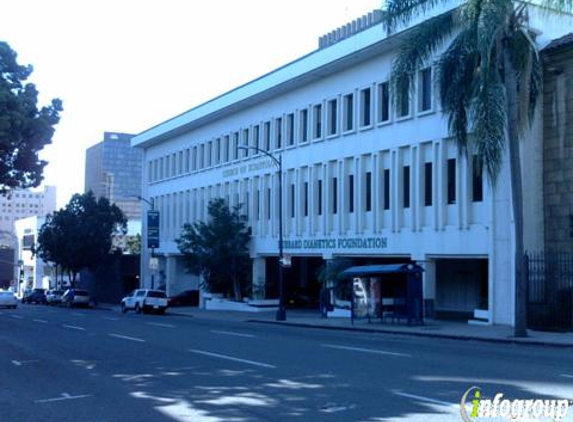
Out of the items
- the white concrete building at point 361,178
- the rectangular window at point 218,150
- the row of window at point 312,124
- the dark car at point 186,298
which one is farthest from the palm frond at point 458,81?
the dark car at point 186,298

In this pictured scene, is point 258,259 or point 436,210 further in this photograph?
point 258,259

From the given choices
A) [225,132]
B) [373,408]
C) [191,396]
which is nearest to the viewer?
[373,408]

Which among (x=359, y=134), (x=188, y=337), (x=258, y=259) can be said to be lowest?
(x=188, y=337)

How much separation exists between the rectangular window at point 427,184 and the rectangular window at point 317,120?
352 inches

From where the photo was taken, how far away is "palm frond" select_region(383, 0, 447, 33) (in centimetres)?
2569

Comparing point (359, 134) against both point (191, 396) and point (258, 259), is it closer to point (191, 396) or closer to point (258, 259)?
point (258, 259)

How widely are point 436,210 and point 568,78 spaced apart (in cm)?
767

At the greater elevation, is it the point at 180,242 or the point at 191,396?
the point at 180,242

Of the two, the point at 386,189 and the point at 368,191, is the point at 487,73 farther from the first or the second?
the point at 368,191

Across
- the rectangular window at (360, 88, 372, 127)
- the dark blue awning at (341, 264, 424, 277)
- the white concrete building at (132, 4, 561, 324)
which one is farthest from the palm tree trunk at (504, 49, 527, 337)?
the rectangular window at (360, 88, 372, 127)

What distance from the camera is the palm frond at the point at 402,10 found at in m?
25.7

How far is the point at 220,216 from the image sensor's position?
1854 inches

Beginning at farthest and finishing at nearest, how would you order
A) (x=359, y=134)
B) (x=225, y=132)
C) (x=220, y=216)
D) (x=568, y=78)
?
(x=225, y=132)
(x=220, y=216)
(x=359, y=134)
(x=568, y=78)

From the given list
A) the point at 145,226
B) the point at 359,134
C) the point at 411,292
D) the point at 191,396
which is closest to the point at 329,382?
the point at 191,396
